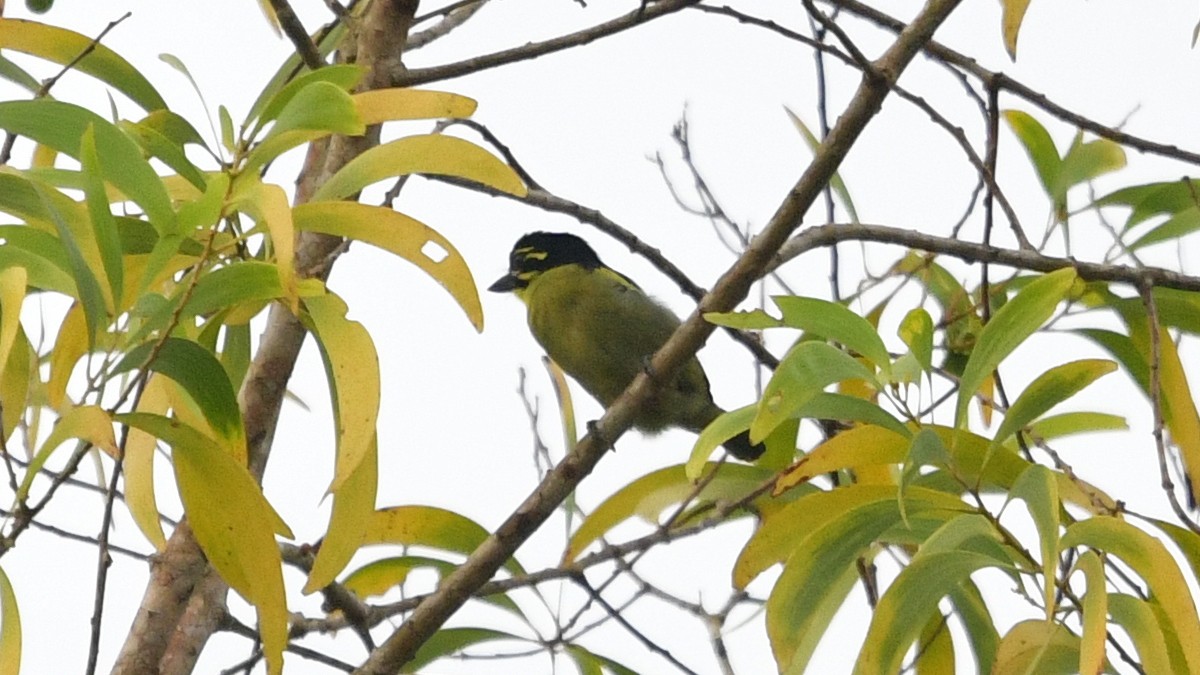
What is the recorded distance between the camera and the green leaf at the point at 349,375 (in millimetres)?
1520

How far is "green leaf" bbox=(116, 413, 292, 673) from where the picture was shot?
1.55m

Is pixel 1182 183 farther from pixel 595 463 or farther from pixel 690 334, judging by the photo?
pixel 595 463

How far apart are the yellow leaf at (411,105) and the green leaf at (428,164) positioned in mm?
35

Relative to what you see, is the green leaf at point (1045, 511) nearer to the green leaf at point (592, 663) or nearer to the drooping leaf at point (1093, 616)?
the drooping leaf at point (1093, 616)

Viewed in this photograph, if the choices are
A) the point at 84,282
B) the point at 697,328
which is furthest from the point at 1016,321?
the point at 84,282

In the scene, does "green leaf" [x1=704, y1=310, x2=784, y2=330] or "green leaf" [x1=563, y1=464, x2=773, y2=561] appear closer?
"green leaf" [x1=704, y1=310, x2=784, y2=330]

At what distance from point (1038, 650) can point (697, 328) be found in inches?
23.5

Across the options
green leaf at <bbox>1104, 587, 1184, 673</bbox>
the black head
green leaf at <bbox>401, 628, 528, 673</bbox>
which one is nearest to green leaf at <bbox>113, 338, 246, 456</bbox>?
green leaf at <bbox>401, 628, 528, 673</bbox>

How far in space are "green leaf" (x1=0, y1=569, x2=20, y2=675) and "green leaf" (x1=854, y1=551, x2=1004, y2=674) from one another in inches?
38.6

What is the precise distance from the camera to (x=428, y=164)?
167cm

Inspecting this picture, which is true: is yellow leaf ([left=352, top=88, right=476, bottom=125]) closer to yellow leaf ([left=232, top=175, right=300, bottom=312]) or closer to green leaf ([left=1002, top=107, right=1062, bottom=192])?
yellow leaf ([left=232, top=175, right=300, bottom=312])

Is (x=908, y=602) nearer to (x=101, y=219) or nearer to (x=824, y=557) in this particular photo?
(x=824, y=557)

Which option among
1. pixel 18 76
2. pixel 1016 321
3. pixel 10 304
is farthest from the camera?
pixel 18 76

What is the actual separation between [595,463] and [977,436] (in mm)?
540
